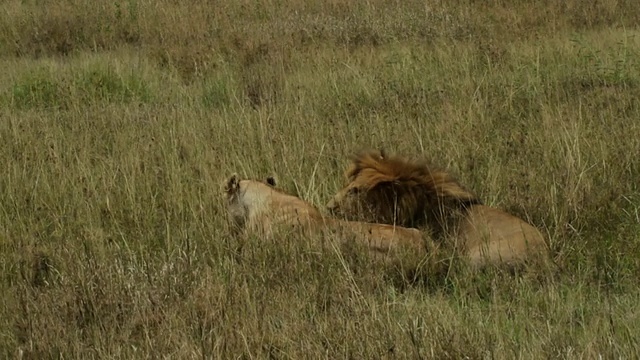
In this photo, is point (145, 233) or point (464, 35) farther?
point (464, 35)

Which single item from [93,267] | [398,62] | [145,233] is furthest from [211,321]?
[398,62]

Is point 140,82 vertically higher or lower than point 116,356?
lower

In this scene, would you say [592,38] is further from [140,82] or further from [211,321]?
[211,321]

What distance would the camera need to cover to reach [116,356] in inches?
146

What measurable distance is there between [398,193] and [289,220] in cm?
68

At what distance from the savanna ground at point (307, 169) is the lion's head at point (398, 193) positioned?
20.4 inches

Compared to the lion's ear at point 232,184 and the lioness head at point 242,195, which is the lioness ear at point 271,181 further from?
the lion's ear at point 232,184

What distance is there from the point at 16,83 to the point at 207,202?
202 inches

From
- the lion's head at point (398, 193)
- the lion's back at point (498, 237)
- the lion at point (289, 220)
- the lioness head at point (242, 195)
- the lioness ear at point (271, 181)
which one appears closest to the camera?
the lion's back at point (498, 237)

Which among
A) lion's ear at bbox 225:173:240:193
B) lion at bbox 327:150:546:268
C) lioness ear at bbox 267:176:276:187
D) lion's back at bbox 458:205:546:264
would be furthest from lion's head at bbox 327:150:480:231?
lion's ear at bbox 225:173:240:193

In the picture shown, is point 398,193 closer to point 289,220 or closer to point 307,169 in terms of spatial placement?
point 289,220

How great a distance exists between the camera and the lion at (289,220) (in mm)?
4891

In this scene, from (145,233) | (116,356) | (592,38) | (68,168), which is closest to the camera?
(116,356)

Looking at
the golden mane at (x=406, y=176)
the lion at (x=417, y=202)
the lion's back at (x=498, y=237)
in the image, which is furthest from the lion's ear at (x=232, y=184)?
the lion's back at (x=498, y=237)
